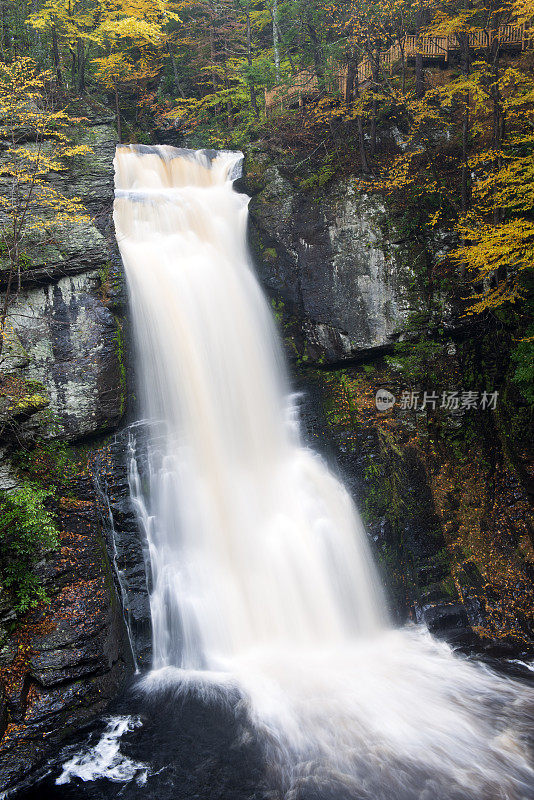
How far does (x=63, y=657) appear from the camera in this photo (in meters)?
6.76

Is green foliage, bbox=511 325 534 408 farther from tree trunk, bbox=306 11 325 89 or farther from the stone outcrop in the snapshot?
tree trunk, bbox=306 11 325 89

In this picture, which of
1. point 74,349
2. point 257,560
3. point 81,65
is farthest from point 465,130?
point 81,65

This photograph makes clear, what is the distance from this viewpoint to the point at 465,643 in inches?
314

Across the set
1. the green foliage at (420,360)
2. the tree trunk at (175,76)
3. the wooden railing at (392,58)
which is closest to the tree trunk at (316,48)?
the wooden railing at (392,58)

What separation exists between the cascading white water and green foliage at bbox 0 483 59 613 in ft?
5.88

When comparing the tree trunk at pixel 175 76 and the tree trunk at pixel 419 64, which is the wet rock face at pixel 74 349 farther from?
the tree trunk at pixel 175 76

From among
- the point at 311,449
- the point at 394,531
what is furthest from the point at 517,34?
the point at 394,531

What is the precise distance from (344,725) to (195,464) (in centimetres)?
502

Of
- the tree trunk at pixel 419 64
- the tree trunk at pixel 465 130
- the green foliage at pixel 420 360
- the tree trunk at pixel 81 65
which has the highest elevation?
the tree trunk at pixel 81 65

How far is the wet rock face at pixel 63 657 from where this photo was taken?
238 inches

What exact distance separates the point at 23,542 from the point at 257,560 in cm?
396

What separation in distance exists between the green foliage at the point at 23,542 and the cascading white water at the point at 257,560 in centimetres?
179

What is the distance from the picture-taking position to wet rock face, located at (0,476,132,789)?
6043mm

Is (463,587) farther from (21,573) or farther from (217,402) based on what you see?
(21,573)
